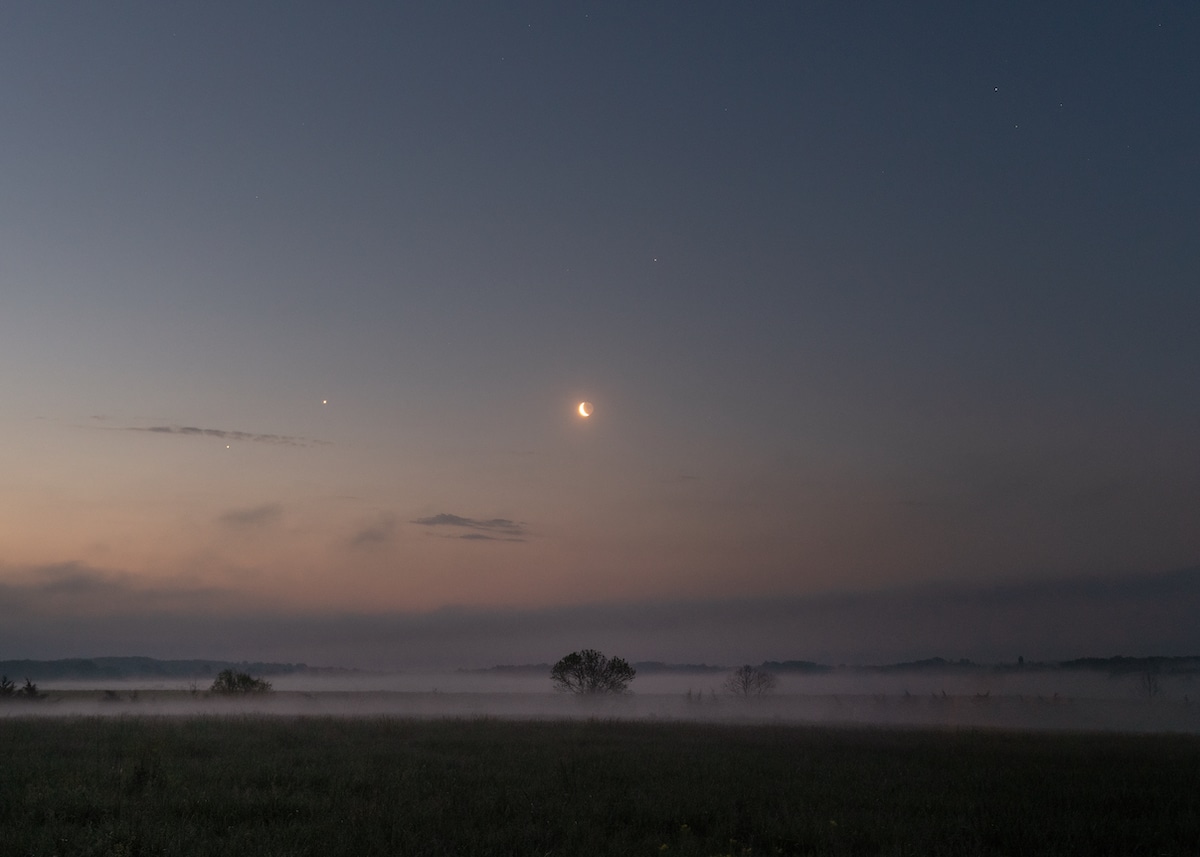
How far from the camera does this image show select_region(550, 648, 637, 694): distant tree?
91.2 metres

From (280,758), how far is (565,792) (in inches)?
400

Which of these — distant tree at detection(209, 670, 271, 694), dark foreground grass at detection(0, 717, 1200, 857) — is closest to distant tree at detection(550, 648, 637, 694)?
distant tree at detection(209, 670, 271, 694)

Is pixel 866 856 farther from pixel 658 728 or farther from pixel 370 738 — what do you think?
pixel 658 728

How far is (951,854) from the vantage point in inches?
563

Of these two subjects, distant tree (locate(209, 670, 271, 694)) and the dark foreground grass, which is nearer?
the dark foreground grass

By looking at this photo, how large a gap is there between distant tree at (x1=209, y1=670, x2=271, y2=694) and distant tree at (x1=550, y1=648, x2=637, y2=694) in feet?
108

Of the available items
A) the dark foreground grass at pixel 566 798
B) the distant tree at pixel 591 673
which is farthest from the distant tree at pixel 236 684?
the dark foreground grass at pixel 566 798

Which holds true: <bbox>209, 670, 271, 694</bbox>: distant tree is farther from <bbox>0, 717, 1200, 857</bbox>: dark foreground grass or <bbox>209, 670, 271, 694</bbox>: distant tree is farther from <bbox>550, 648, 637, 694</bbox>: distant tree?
<bbox>0, 717, 1200, 857</bbox>: dark foreground grass

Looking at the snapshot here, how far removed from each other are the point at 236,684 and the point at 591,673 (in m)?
38.8

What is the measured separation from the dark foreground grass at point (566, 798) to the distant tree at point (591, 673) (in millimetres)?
61527

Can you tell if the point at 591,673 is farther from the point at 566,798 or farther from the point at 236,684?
the point at 566,798

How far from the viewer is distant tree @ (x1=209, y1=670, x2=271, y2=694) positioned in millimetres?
91250

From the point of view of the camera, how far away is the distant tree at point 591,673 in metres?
91.2

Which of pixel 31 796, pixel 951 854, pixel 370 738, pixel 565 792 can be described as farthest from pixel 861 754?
pixel 31 796
